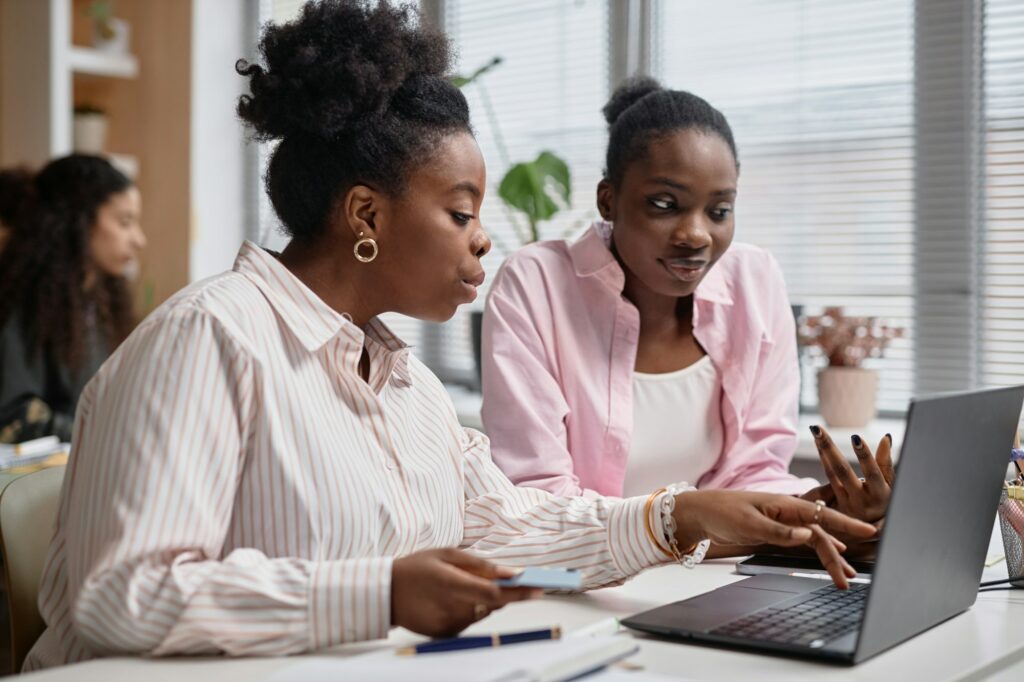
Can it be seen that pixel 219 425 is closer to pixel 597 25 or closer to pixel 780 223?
pixel 780 223

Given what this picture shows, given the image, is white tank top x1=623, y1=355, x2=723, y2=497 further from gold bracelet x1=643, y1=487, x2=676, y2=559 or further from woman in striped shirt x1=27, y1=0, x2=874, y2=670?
gold bracelet x1=643, y1=487, x2=676, y2=559

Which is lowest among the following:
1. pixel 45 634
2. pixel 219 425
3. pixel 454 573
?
pixel 45 634

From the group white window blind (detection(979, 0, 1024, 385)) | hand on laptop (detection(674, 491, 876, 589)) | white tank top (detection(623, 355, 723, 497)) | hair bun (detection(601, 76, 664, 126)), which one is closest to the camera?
hand on laptop (detection(674, 491, 876, 589))

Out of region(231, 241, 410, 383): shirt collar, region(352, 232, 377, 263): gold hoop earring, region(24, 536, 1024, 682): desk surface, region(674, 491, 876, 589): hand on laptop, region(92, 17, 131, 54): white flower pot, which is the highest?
region(92, 17, 131, 54): white flower pot

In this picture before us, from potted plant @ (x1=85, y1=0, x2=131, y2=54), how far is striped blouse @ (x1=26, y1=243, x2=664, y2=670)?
10.9ft

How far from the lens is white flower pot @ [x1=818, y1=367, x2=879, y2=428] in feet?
8.86

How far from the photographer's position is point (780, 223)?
310 centimetres

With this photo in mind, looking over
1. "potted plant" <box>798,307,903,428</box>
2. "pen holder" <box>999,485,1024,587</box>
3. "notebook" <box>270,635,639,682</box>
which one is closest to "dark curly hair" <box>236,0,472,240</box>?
"notebook" <box>270,635,639,682</box>

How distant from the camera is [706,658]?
3.34 ft

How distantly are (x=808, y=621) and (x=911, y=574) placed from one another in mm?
112

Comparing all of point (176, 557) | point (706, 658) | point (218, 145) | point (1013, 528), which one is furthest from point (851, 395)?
point (218, 145)

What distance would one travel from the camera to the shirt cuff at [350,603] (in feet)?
3.26

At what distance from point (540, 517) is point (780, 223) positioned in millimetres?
1912

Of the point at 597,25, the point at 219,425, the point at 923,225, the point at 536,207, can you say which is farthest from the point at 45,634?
the point at 597,25
